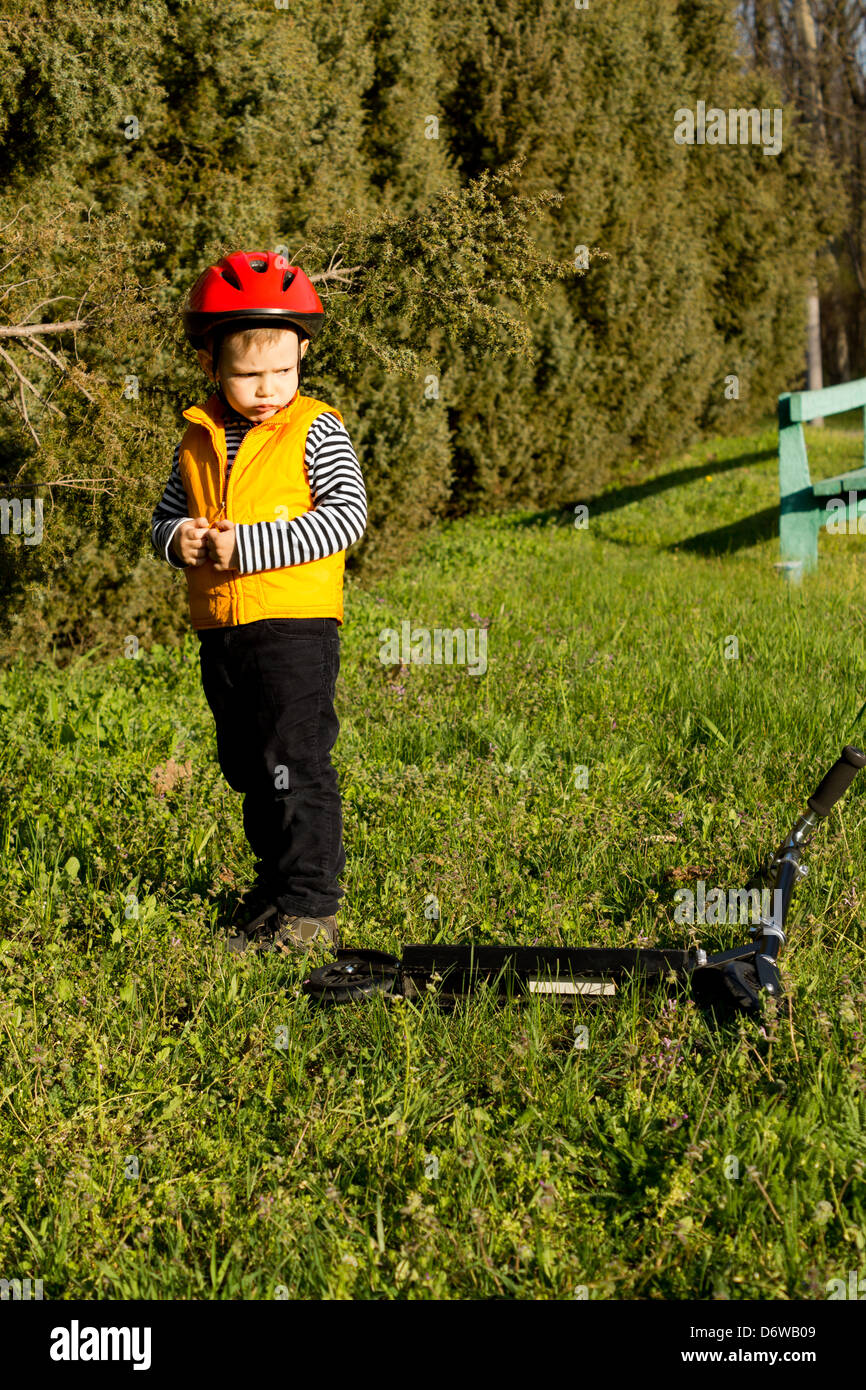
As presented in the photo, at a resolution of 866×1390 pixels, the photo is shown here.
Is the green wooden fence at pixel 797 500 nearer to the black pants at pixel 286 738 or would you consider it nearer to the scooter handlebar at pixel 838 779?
the scooter handlebar at pixel 838 779

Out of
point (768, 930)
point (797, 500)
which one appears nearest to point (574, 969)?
point (768, 930)

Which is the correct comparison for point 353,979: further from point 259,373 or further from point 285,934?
point 259,373

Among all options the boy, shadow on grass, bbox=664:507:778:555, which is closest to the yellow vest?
the boy

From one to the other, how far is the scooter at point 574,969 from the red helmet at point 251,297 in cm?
169

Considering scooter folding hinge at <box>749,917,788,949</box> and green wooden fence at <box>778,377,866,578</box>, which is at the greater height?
green wooden fence at <box>778,377,866,578</box>

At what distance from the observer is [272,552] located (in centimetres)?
300

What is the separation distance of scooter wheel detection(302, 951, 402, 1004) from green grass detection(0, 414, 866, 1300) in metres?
0.04

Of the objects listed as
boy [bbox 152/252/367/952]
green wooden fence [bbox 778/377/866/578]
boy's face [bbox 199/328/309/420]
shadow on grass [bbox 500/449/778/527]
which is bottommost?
boy [bbox 152/252/367/952]

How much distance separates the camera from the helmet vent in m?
3.00

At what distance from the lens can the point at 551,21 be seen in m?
10.3

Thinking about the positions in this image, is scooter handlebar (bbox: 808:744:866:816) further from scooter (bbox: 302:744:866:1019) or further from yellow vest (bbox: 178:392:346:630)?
yellow vest (bbox: 178:392:346:630)

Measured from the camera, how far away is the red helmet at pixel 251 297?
9.73 ft

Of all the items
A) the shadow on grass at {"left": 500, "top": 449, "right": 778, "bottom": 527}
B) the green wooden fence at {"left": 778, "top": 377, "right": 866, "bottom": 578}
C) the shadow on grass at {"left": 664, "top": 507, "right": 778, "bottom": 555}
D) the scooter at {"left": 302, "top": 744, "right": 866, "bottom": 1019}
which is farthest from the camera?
the shadow on grass at {"left": 500, "top": 449, "right": 778, "bottom": 527}
